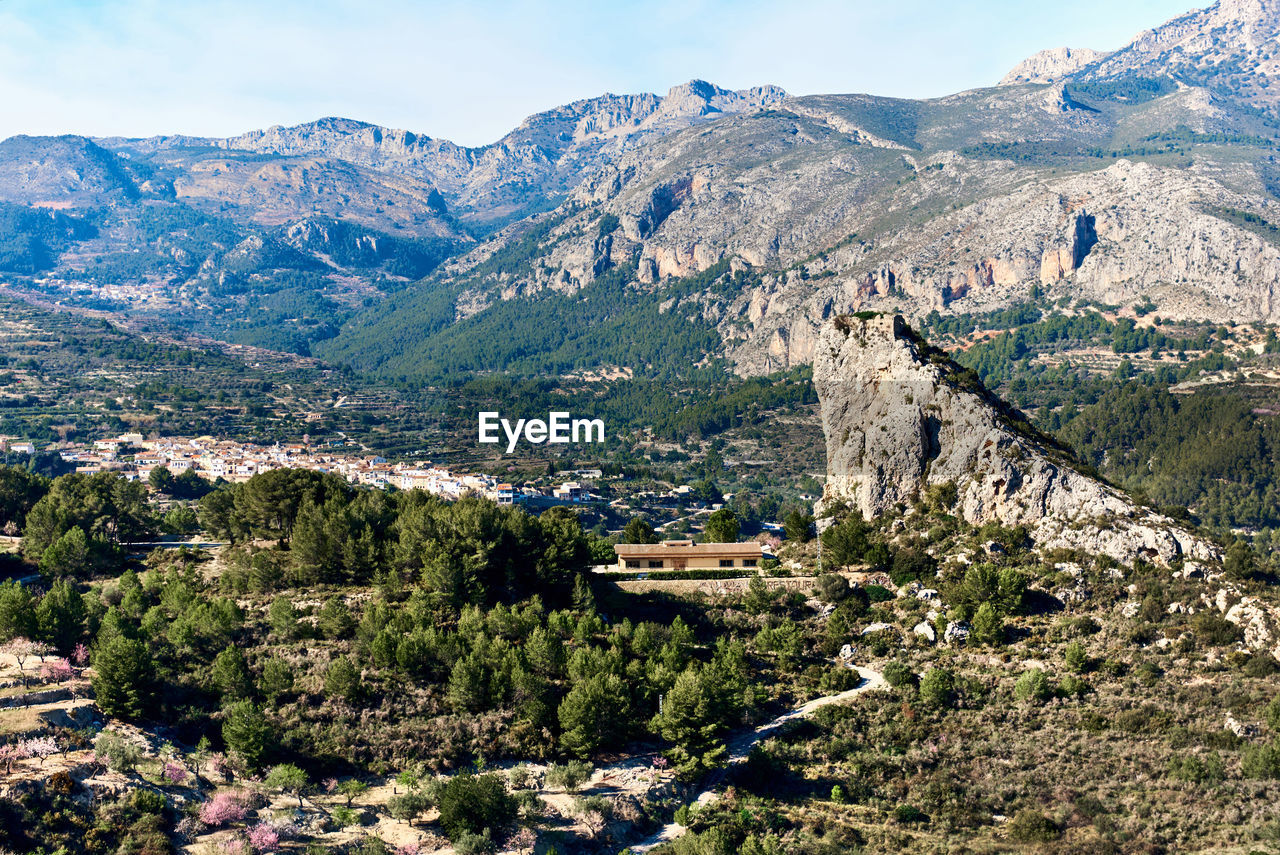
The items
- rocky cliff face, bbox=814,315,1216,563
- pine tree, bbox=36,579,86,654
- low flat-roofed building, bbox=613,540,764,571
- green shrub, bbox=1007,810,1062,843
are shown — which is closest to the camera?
green shrub, bbox=1007,810,1062,843

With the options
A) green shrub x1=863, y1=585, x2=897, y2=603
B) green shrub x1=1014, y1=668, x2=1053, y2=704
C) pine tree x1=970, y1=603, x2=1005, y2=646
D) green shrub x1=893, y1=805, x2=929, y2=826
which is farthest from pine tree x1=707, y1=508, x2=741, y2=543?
green shrub x1=893, y1=805, x2=929, y2=826

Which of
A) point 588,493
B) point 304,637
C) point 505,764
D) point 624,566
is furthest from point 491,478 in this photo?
point 505,764

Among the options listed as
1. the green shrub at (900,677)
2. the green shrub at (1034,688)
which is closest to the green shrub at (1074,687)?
the green shrub at (1034,688)

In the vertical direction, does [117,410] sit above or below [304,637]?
above

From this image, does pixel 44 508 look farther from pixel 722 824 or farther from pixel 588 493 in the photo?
pixel 588 493

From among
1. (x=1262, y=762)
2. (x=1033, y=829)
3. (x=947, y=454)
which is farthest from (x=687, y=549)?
(x=1262, y=762)

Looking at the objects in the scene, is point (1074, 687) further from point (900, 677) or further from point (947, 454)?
point (947, 454)

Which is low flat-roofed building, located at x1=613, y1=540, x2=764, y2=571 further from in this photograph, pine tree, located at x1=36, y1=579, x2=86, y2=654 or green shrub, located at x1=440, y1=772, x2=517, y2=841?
pine tree, located at x1=36, y1=579, x2=86, y2=654
